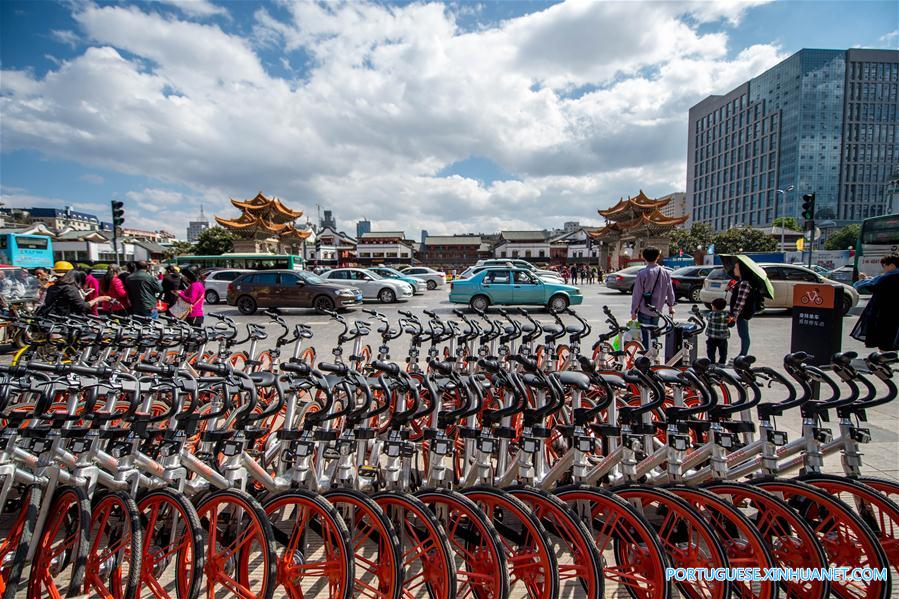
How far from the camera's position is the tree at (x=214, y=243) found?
5144 centimetres

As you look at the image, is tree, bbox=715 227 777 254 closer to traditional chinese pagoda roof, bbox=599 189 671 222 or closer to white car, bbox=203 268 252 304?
traditional chinese pagoda roof, bbox=599 189 671 222

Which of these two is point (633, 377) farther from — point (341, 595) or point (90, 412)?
point (90, 412)

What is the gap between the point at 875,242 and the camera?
51.4 feet

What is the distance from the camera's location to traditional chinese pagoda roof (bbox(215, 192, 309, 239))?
41.2 metres

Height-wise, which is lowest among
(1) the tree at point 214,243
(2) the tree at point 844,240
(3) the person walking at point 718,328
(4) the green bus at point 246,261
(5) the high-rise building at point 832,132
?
(3) the person walking at point 718,328

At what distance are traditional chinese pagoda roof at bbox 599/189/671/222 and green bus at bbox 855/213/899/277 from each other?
26793 millimetres

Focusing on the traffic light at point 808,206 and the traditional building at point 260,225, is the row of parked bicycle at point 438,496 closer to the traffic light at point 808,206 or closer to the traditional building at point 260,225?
the traffic light at point 808,206

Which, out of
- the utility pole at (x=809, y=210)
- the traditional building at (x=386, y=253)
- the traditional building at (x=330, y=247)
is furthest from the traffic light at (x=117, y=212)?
the traditional building at (x=386, y=253)

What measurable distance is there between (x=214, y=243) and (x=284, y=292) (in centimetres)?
4564

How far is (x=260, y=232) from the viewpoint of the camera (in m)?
42.2

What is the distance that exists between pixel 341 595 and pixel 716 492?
5.95 ft

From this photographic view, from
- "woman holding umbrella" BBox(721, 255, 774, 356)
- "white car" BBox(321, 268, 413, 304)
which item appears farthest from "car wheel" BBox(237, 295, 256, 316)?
"woman holding umbrella" BBox(721, 255, 774, 356)

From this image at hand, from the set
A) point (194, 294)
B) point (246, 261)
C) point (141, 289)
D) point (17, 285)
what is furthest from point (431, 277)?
point (141, 289)

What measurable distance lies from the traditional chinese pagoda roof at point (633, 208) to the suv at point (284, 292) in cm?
3735
